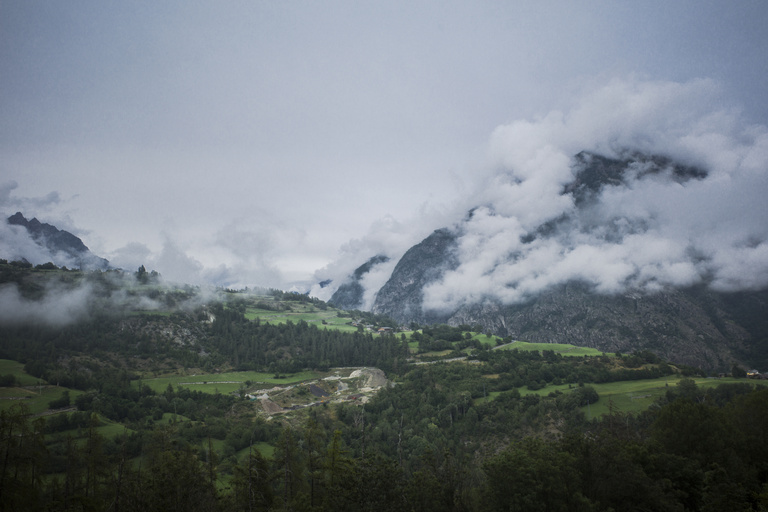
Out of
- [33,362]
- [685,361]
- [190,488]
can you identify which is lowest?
[685,361]

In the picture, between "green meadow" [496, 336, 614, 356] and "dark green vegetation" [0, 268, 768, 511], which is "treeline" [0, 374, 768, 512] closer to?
"dark green vegetation" [0, 268, 768, 511]

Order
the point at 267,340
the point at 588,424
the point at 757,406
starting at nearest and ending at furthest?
the point at 757,406, the point at 588,424, the point at 267,340

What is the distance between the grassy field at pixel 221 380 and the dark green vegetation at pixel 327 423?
1153mm

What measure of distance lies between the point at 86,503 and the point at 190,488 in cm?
744

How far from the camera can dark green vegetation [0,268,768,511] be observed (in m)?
32.7

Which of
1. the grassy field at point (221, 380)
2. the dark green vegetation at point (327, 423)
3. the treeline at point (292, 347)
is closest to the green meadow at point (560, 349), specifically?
the dark green vegetation at point (327, 423)

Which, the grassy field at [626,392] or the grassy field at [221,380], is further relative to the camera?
the grassy field at [221,380]

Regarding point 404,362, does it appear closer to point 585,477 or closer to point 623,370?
point 623,370

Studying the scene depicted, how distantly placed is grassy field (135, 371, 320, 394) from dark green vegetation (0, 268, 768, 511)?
3.78ft

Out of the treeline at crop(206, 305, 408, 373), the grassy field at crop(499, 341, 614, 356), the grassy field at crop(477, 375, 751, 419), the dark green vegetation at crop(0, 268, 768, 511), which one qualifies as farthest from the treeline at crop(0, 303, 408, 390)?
the grassy field at crop(477, 375, 751, 419)

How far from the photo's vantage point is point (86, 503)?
2819 centimetres

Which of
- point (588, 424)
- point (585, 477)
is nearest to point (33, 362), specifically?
point (585, 477)

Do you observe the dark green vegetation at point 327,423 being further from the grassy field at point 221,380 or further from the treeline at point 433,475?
the grassy field at point 221,380

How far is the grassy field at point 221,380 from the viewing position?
348 ft
